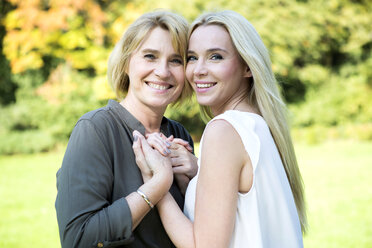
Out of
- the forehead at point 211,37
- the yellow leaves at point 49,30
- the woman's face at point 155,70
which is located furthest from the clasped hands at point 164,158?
the yellow leaves at point 49,30

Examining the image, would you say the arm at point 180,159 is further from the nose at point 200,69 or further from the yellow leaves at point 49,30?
the yellow leaves at point 49,30

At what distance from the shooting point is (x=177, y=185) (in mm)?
2498

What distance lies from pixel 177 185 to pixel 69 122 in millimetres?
14251

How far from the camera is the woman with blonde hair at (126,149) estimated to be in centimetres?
196

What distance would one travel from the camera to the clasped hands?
219cm

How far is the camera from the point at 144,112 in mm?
2596

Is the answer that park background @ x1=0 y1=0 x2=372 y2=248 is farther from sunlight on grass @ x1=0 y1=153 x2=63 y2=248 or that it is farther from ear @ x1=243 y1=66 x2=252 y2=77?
ear @ x1=243 y1=66 x2=252 y2=77

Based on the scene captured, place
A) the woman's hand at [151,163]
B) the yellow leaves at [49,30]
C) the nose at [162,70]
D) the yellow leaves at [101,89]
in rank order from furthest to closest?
the yellow leaves at [101,89] < the yellow leaves at [49,30] < the nose at [162,70] < the woman's hand at [151,163]

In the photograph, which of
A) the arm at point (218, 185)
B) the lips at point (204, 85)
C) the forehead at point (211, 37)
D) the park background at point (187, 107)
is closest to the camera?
the arm at point (218, 185)

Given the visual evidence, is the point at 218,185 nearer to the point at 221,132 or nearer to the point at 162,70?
the point at 221,132

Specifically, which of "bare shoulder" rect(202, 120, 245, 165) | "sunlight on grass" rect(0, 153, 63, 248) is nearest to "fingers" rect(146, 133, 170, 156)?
"bare shoulder" rect(202, 120, 245, 165)

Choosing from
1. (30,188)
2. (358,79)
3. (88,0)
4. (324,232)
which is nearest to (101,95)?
(88,0)

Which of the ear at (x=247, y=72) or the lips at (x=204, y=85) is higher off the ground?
the ear at (x=247, y=72)

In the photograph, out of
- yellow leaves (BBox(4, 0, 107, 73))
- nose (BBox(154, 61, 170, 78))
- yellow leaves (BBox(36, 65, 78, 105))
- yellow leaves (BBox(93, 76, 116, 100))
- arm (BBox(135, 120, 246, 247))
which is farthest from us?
yellow leaves (BBox(36, 65, 78, 105))
